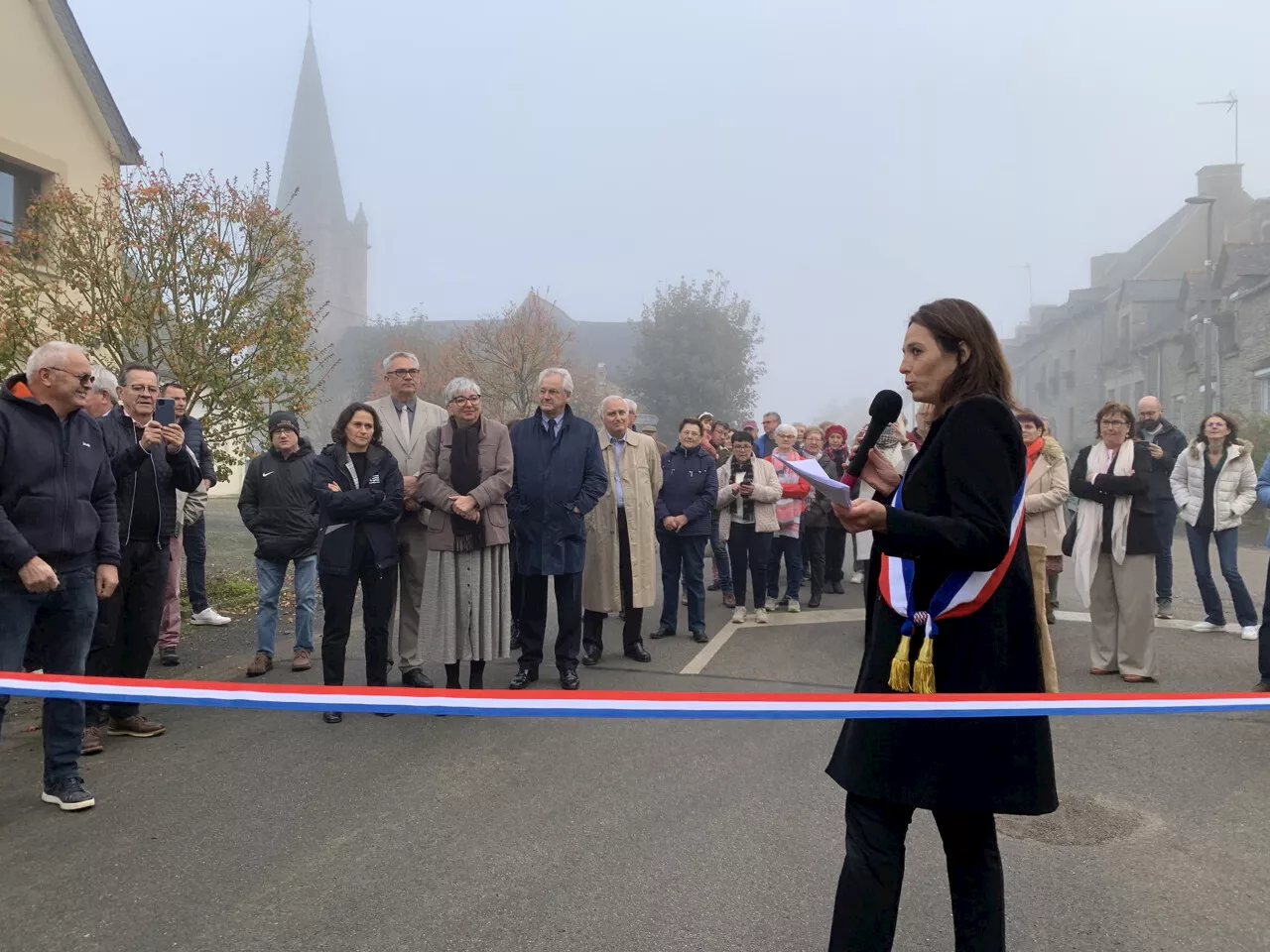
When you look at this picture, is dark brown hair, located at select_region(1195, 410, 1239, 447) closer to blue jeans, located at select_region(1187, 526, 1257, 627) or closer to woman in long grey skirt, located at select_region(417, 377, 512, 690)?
blue jeans, located at select_region(1187, 526, 1257, 627)

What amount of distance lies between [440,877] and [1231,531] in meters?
7.85

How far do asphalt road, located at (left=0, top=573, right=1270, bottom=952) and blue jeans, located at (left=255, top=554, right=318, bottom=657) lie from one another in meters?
1.07

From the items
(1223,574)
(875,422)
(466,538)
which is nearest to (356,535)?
(466,538)

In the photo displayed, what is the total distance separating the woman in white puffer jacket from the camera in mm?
8133

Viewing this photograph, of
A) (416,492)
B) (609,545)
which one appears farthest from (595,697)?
(609,545)

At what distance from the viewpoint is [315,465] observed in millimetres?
5730

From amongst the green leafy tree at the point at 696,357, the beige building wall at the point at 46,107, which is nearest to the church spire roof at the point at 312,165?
the green leafy tree at the point at 696,357

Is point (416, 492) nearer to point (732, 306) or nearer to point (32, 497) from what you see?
point (32, 497)

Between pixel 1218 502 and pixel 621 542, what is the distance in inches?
214

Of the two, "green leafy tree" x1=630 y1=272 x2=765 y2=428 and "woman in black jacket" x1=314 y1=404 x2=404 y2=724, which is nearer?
"woman in black jacket" x1=314 y1=404 x2=404 y2=724

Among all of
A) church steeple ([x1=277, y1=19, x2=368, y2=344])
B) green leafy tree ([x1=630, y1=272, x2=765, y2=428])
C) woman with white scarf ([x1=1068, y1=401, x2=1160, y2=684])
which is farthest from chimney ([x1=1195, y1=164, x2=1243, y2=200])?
church steeple ([x1=277, y1=19, x2=368, y2=344])

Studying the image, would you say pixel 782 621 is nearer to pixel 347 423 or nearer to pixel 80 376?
pixel 347 423

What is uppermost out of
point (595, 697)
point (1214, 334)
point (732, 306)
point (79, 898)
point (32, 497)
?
point (732, 306)

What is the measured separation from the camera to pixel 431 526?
596 centimetres
